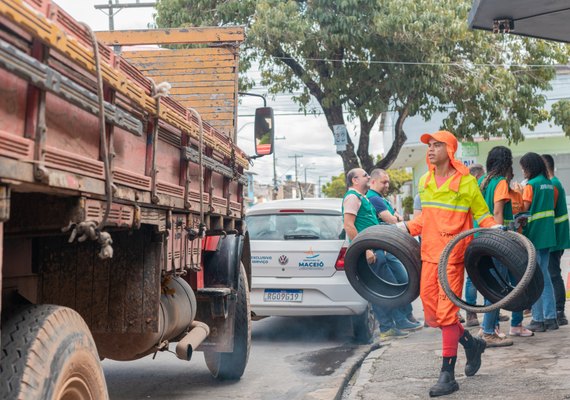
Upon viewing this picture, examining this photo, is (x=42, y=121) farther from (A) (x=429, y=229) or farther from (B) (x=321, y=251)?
(B) (x=321, y=251)

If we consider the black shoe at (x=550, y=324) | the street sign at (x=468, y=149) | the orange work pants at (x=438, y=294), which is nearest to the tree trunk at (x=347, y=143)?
the street sign at (x=468, y=149)

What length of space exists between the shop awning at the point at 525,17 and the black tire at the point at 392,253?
2.46 meters

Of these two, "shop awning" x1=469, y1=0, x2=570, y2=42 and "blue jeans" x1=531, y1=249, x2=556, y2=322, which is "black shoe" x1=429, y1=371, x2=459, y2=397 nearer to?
"blue jeans" x1=531, y1=249, x2=556, y2=322

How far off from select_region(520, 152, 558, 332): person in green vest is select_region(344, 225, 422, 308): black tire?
91.7 inches

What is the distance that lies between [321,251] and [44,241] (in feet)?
17.1

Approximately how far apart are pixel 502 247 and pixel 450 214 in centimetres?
44

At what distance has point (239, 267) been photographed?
6.39 meters

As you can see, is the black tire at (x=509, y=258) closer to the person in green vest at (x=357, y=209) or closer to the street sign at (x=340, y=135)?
the person in green vest at (x=357, y=209)

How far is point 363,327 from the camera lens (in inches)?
351

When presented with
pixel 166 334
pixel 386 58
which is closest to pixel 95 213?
pixel 166 334

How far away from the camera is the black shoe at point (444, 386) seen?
19.0 feet

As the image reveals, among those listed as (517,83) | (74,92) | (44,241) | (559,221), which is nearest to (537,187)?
(559,221)

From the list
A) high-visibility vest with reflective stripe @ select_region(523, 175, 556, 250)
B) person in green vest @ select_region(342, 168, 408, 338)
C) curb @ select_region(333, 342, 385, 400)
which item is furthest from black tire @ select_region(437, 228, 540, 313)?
high-visibility vest with reflective stripe @ select_region(523, 175, 556, 250)

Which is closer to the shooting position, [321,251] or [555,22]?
[555,22]
